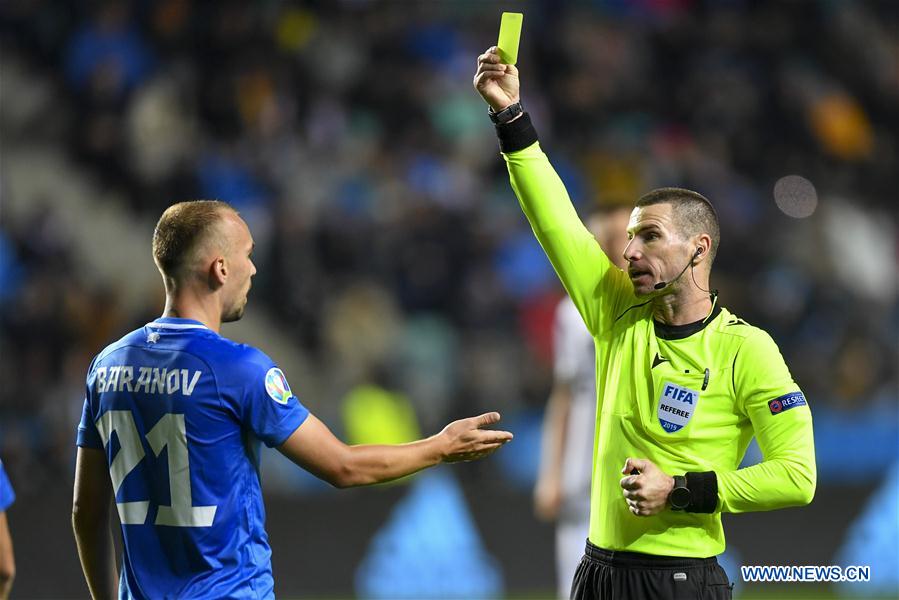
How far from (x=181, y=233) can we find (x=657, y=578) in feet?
5.84

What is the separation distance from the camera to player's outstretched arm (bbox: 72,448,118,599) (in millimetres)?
3678

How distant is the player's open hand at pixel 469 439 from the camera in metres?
3.58

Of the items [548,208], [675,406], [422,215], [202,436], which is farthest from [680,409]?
[422,215]

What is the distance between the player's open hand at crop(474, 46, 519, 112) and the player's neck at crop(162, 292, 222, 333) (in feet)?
3.71

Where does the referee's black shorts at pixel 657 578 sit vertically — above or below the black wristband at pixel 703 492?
below

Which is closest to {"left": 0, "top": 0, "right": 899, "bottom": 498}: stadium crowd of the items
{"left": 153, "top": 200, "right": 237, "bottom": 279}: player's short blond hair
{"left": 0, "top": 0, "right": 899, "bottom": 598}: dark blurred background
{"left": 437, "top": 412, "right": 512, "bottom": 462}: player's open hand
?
{"left": 0, "top": 0, "right": 899, "bottom": 598}: dark blurred background

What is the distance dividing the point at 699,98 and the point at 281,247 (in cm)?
522

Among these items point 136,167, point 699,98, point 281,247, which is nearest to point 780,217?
point 699,98

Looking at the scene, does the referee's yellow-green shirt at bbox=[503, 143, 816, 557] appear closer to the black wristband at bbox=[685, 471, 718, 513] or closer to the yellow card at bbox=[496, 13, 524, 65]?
the black wristband at bbox=[685, 471, 718, 513]

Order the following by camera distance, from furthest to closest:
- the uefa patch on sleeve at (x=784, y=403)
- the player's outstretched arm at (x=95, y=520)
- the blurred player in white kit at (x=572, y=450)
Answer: the blurred player in white kit at (x=572, y=450) < the player's outstretched arm at (x=95, y=520) < the uefa patch on sleeve at (x=784, y=403)

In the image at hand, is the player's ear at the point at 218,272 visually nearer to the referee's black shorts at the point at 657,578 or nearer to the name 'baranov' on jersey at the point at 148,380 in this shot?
the name 'baranov' on jersey at the point at 148,380

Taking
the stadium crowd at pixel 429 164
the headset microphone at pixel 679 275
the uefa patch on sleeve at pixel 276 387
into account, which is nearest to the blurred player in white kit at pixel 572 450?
the headset microphone at pixel 679 275

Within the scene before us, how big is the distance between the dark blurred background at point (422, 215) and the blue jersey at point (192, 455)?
4595mm

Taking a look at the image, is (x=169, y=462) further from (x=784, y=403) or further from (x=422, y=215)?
(x=422, y=215)
